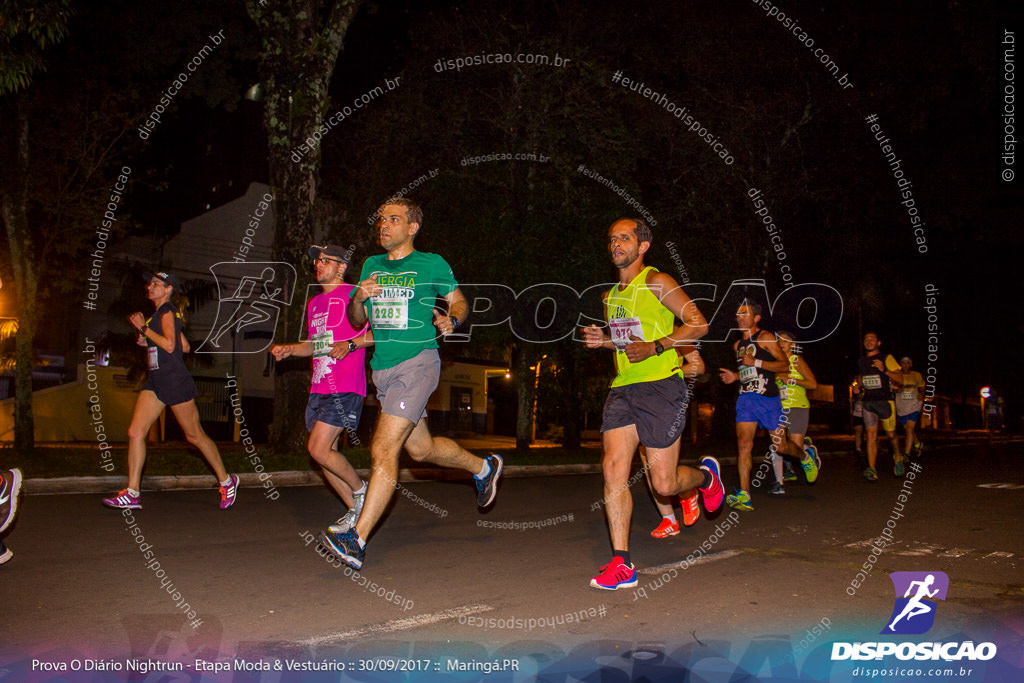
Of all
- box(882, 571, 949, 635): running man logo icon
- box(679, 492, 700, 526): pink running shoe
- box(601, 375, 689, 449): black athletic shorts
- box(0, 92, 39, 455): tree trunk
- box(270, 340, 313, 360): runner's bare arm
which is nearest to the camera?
box(882, 571, 949, 635): running man logo icon

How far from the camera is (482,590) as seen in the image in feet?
16.7

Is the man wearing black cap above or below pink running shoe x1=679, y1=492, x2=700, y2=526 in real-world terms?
above

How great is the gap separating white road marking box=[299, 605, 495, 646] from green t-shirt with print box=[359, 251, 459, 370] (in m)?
1.68

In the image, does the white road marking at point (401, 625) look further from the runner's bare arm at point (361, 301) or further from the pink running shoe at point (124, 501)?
the pink running shoe at point (124, 501)

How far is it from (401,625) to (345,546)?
0.91m

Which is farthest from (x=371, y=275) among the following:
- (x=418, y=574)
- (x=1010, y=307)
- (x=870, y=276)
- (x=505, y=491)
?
(x=1010, y=307)

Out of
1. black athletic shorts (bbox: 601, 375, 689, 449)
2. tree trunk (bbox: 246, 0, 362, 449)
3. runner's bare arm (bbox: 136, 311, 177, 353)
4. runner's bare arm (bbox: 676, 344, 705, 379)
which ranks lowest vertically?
black athletic shorts (bbox: 601, 375, 689, 449)

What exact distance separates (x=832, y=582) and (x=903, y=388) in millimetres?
10930

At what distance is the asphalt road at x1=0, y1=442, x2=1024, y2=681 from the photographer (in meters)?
3.83

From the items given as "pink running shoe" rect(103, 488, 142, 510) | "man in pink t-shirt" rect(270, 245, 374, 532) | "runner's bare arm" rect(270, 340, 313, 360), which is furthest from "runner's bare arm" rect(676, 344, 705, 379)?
"pink running shoe" rect(103, 488, 142, 510)

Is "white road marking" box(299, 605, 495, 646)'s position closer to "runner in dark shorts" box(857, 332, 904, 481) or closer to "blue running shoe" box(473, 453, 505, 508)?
"blue running shoe" box(473, 453, 505, 508)

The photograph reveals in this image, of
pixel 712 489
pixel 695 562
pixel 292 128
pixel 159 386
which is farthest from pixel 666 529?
pixel 292 128

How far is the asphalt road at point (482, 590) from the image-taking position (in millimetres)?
3830

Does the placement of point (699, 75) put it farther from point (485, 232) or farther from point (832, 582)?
point (832, 582)
